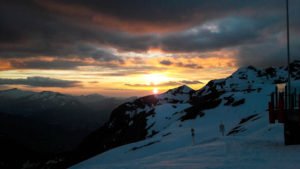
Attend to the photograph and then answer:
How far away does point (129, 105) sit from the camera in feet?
422

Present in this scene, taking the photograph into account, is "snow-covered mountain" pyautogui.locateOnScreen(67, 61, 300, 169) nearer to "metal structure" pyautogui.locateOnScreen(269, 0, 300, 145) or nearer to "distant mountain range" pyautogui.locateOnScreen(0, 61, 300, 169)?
"distant mountain range" pyautogui.locateOnScreen(0, 61, 300, 169)

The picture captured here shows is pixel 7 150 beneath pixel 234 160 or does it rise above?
beneath

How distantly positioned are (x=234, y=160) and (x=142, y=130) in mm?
66080

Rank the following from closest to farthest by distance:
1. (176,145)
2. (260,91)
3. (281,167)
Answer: (281,167) < (176,145) < (260,91)

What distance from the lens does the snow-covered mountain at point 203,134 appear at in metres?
11.9

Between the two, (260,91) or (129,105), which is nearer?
(260,91)

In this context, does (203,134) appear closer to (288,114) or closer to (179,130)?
(179,130)

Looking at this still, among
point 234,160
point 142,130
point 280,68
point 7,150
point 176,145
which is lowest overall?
point 7,150

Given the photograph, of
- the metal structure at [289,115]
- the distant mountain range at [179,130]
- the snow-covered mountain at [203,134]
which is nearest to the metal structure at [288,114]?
the metal structure at [289,115]

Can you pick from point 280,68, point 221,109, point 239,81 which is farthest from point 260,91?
point 280,68

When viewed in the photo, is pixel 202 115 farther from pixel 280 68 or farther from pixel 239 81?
pixel 280 68

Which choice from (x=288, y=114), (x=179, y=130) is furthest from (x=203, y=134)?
(x=288, y=114)

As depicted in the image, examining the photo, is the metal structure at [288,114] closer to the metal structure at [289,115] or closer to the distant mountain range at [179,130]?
the metal structure at [289,115]

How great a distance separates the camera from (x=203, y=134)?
134 feet
